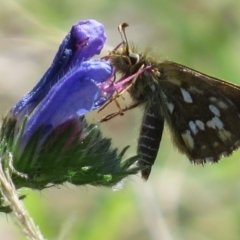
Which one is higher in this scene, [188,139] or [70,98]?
[70,98]

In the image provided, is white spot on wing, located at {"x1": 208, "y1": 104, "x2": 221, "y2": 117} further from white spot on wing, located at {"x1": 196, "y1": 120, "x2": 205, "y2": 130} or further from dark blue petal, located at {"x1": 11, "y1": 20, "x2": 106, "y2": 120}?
dark blue petal, located at {"x1": 11, "y1": 20, "x2": 106, "y2": 120}

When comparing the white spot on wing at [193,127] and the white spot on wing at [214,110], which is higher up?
the white spot on wing at [214,110]

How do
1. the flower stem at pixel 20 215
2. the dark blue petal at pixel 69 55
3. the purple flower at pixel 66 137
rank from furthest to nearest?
the dark blue petal at pixel 69 55 → the purple flower at pixel 66 137 → the flower stem at pixel 20 215

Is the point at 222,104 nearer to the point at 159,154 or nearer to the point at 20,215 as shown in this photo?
the point at 20,215

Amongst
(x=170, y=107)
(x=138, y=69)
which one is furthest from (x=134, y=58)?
(x=170, y=107)

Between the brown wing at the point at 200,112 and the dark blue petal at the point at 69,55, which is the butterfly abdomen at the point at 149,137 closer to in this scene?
the brown wing at the point at 200,112

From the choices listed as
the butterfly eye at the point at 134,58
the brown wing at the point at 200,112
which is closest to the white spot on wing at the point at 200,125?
the brown wing at the point at 200,112

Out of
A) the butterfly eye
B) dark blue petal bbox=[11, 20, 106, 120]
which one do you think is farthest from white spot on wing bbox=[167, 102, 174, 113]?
dark blue petal bbox=[11, 20, 106, 120]
